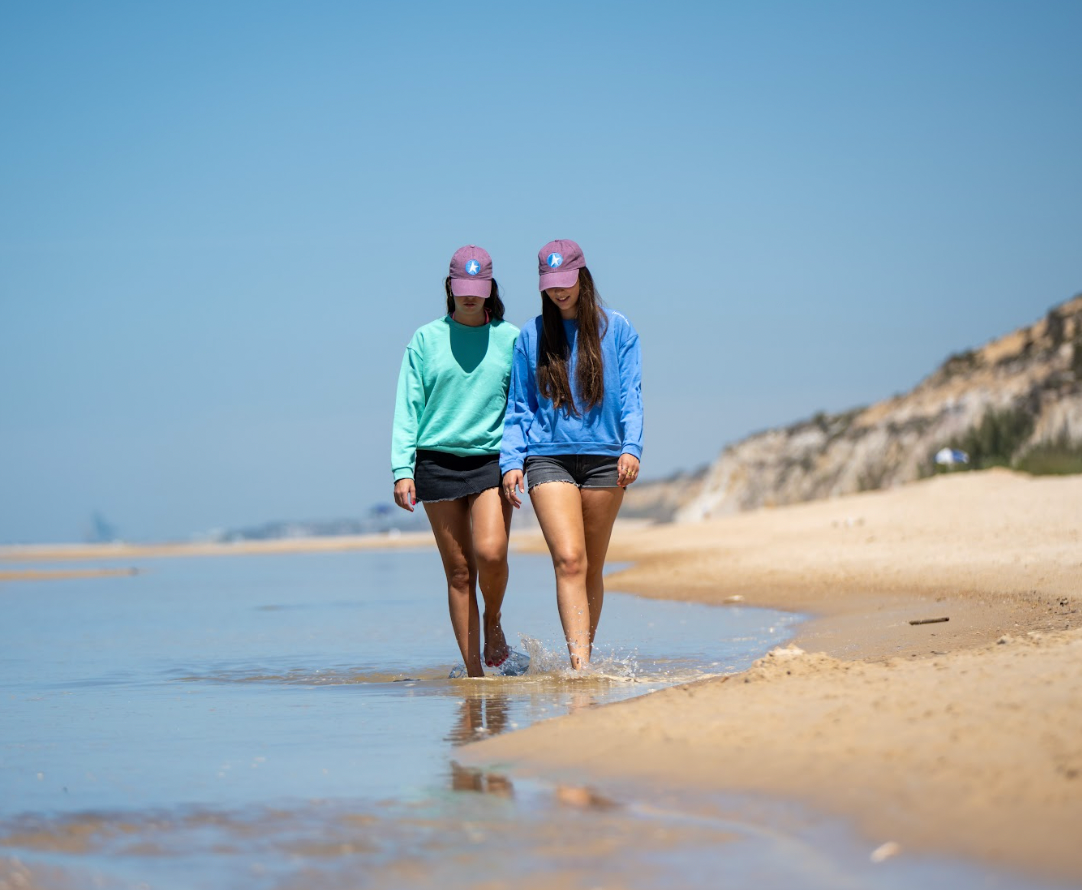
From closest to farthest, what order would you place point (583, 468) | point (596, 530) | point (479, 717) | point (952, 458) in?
point (479, 717) → point (583, 468) → point (596, 530) → point (952, 458)

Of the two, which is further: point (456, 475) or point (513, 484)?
point (456, 475)

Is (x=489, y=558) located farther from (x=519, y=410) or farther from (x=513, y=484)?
(x=519, y=410)

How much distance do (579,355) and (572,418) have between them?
0.30 m

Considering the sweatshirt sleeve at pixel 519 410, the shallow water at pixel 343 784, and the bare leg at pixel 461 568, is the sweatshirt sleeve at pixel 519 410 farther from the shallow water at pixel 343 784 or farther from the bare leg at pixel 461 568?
the shallow water at pixel 343 784

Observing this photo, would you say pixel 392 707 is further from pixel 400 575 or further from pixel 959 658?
pixel 400 575

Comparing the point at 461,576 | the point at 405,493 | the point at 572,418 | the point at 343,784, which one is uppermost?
the point at 572,418

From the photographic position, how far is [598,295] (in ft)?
21.6

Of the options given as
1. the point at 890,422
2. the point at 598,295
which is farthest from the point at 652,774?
the point at 890,422

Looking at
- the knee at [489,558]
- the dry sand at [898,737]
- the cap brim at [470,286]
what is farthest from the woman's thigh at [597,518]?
the dry sand at [898,737]

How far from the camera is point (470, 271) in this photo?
6.56 m

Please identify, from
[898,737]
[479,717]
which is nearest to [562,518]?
[479,717]

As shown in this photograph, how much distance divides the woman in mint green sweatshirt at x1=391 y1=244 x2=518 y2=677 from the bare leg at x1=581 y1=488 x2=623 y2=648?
1.33 feet

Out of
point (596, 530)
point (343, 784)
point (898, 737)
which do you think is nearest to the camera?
point (898, 737)

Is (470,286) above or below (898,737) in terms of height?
above
